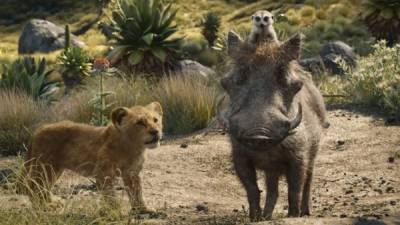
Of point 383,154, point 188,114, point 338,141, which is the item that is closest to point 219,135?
point 188,114

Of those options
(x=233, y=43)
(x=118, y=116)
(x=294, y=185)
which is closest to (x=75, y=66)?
(x=118, y=116)

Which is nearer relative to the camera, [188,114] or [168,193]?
[168,193]

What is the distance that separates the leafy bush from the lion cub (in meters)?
7.40

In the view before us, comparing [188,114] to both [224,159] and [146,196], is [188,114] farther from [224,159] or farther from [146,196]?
[146,196]

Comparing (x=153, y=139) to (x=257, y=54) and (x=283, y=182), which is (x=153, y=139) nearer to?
(x=257, y=54)

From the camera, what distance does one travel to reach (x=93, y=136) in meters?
7.79

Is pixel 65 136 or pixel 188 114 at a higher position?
pixel 65 136

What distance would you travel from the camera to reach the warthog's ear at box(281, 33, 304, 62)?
653 centimetres

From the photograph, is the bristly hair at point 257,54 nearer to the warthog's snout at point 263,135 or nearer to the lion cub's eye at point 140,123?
the warthog's snout at point 263,135

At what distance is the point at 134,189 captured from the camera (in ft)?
24.7

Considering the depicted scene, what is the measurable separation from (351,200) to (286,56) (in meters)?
2.68

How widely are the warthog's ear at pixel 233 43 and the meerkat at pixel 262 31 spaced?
5.0 inches

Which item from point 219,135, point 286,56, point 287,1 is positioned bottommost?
point 287,1

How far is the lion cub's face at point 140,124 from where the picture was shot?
7.33 metres
